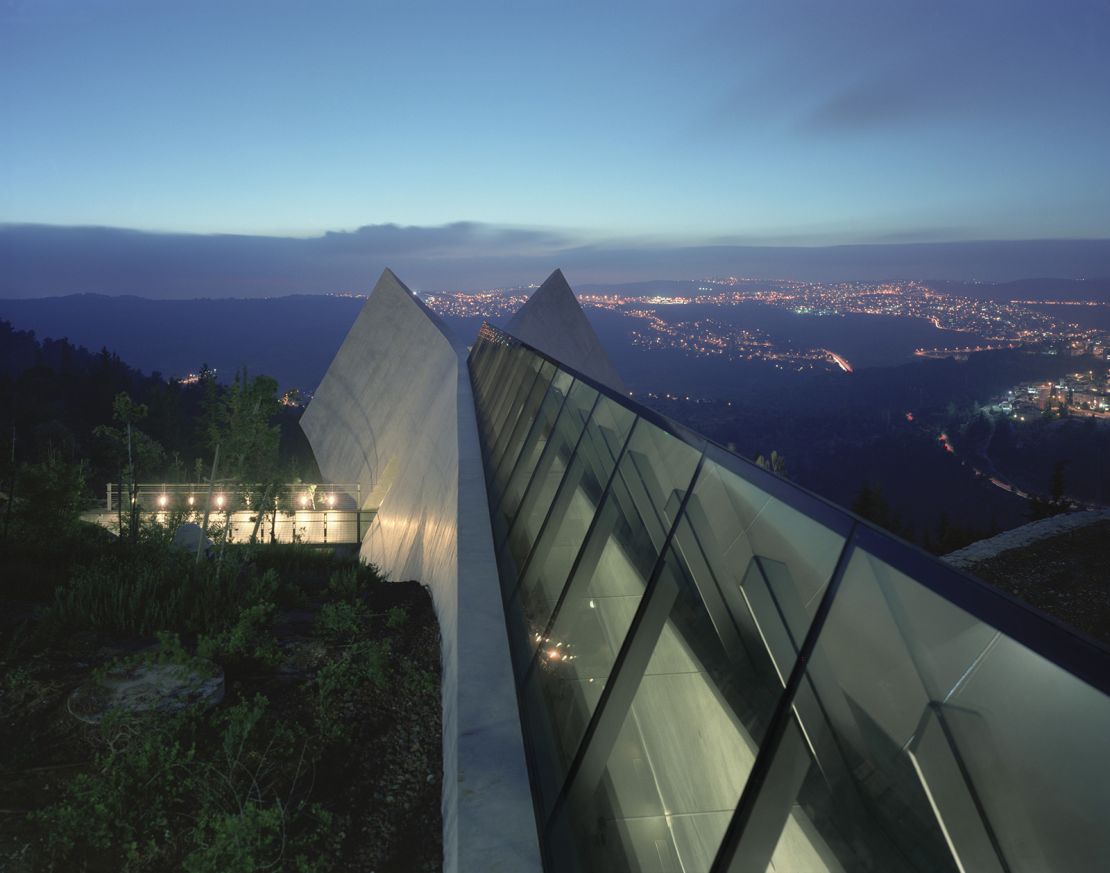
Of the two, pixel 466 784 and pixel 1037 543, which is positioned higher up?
pixel 466 784

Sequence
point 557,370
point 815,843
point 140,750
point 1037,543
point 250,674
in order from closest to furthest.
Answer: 1. point 815,843
2. point 140,750
3. point 250,674
4. point 557,370
5. point 1037,543

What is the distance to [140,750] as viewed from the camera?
484 centimetres

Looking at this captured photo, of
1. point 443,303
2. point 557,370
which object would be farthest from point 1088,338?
point 557,370

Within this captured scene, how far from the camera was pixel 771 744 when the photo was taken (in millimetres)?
2025

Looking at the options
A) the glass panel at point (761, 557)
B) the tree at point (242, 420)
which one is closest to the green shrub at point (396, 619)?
the glass panel at point (761, 557)

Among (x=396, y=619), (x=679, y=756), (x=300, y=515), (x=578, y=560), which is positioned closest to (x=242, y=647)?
(x=396, y=619)

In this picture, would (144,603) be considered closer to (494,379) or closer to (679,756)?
(679,756)

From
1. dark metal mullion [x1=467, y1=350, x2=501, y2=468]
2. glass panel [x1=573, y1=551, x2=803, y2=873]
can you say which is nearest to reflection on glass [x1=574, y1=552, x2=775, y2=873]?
glass panel [x1=573, y1=551, x2=803, y2=873]

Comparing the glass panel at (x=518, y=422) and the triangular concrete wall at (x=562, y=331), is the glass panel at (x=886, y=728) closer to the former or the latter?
the glass panel at (x=518, y=422)

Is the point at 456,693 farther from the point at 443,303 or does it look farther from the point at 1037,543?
the point at 443,303

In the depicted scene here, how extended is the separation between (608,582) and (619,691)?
95 cm

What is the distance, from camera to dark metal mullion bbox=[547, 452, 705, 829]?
2.92 metres

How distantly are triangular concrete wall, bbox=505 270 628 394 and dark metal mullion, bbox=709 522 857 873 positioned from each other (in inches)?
1344

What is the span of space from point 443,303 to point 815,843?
18583cm
